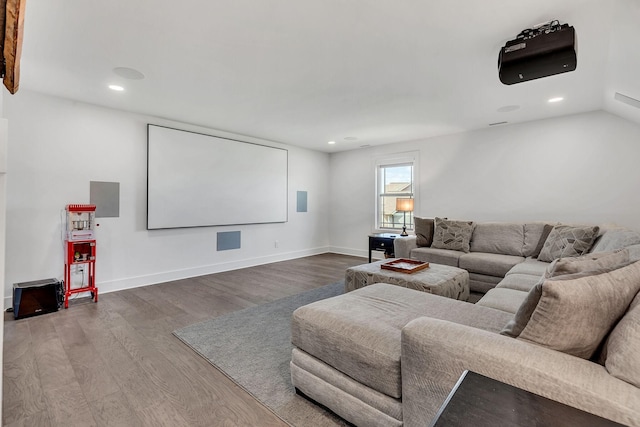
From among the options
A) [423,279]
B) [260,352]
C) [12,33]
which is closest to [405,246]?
[423,279]

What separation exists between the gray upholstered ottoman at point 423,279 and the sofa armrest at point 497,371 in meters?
1.43

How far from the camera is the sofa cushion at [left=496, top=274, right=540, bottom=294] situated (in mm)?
2488

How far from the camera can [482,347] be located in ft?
3.53

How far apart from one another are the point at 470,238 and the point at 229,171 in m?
3.96

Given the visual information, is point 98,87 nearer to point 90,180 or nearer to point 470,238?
point 90,180

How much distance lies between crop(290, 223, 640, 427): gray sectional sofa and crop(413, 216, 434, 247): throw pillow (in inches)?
104

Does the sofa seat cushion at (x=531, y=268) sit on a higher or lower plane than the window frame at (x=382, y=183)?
lower

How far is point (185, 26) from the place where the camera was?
2.18 metres

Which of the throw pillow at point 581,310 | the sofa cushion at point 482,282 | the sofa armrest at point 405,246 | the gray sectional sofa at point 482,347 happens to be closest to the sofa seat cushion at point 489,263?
the sofa cushion at point 482,282

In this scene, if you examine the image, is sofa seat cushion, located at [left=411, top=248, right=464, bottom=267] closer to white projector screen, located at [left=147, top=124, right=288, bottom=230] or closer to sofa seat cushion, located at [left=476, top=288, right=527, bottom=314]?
sofa seat cushion, located at [left=476, top=288, right=527, bottom=314]

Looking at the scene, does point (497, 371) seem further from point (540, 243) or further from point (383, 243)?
point (383, 243)

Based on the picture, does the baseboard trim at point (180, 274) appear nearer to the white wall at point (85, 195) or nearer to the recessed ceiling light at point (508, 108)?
the white wall at point (85, 195)

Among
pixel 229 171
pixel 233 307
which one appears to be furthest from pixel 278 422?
pixel 229 171

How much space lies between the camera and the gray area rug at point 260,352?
1717 millimetres
